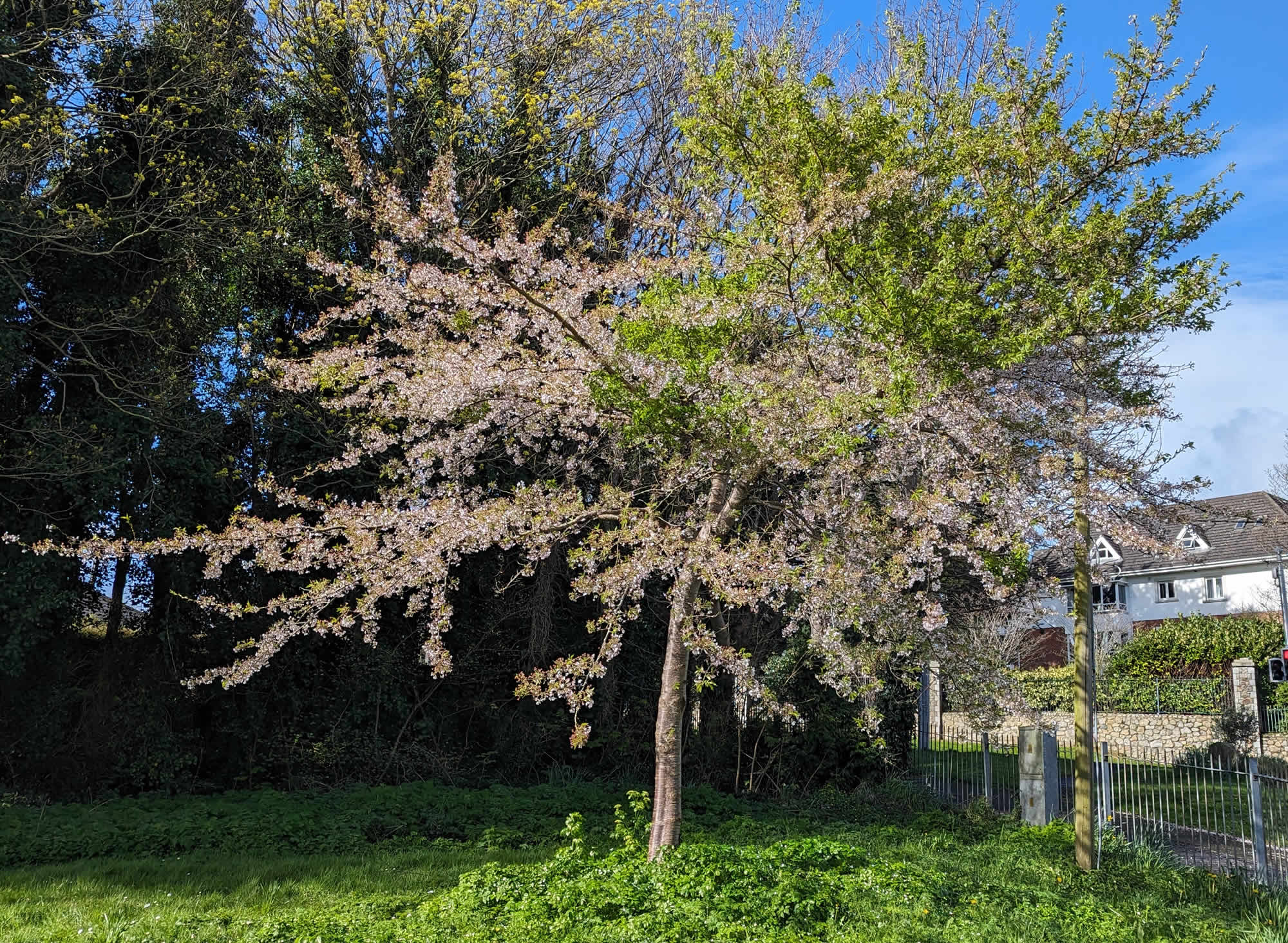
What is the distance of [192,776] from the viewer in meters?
9.76

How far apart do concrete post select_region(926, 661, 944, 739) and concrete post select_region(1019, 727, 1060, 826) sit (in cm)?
92

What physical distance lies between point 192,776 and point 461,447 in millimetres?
5874

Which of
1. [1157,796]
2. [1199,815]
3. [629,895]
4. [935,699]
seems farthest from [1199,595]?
[629,895]

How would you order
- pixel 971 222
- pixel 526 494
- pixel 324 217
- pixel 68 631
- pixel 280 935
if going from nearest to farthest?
pixel 280 935, pixel 526 494, pixel 971 222, pixel 68 631, pixel 324 217

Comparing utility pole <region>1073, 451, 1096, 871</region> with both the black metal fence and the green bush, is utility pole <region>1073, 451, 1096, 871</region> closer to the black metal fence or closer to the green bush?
the black metal fence

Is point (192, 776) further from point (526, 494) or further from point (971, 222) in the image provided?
point (971, 222)

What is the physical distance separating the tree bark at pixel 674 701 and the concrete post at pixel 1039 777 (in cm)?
455

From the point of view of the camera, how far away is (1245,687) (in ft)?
62.1

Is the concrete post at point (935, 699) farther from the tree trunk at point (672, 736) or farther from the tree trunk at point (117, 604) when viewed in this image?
the tree trunk at point (117, 604)

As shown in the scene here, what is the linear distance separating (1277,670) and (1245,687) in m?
5.16

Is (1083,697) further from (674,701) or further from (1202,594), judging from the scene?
(1202,594)

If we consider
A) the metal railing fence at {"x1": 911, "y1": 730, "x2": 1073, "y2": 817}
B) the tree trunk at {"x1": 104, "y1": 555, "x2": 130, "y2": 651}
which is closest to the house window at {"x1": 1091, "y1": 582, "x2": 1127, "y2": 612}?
the metal railing fence at {"x1": 911, "y1": 730, "x2": 1073, "y2": 817}

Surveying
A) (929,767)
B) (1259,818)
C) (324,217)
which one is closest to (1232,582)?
(929,767)

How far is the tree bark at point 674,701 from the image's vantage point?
5.92 m
